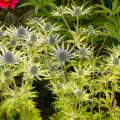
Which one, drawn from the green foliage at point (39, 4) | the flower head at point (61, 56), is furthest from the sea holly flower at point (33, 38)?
the green foliage at point (39, 4)

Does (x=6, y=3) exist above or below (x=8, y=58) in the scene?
above

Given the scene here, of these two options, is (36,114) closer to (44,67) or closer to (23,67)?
(44,67)

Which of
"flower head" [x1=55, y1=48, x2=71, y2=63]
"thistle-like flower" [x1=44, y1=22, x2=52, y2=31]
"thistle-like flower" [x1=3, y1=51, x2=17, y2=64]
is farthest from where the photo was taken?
"thistle-like flower" [x1=44, y1=22, x2=52, y2=31]

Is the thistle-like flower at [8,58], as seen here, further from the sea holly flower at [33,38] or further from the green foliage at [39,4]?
the green foliage at [39,4]

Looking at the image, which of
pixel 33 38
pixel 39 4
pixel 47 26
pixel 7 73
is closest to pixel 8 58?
pixel 7 73

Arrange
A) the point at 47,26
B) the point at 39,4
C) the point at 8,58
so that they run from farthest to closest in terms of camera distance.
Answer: the point at 39,4
the point at 47,26
the point at 8,58

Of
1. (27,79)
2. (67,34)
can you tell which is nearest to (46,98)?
(67,34)

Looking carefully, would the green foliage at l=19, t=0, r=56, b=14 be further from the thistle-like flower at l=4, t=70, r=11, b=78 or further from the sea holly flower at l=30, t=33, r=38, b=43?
the thistle-like flower at l=4, t=70, r=11, b=78

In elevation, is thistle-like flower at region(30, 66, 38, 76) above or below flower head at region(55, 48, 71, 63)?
below

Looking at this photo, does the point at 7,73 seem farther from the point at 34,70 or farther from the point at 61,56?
the point at 61,56

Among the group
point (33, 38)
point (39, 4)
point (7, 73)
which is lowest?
point (7, 73)

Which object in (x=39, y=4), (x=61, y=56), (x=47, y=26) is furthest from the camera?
(x=39, y=4)

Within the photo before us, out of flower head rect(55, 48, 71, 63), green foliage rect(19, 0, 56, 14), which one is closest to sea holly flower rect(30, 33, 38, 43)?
flower head rect(55, 48, 71, 63)
